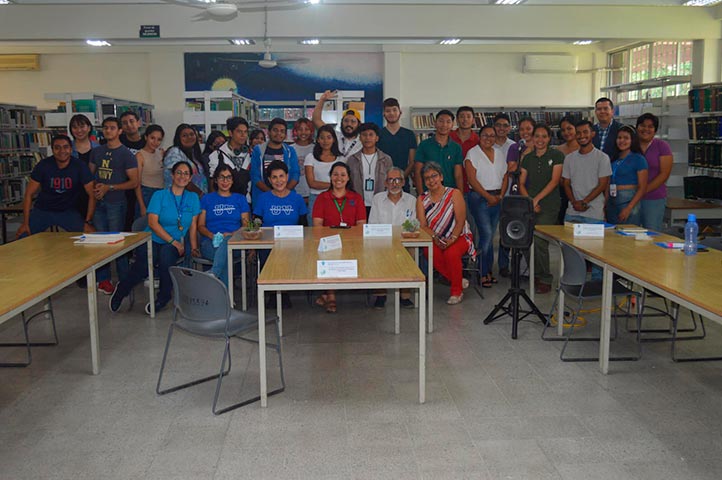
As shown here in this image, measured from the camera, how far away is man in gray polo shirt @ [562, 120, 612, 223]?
588cm

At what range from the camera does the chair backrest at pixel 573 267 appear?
4.25m

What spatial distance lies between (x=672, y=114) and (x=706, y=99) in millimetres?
1121

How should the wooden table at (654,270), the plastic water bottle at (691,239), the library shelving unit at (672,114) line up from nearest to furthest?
the wooden table at (654,270) → the plastic water bottle at (691,239) → the library shelving unit at (672,114)

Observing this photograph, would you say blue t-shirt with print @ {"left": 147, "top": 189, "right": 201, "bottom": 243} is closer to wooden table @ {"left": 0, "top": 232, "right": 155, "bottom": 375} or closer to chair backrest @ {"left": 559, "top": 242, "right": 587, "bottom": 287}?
wooden table @ {"left": 0, "top": 232, "right": 155, "bottom": 375}

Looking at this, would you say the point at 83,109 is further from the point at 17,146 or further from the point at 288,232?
the point at 288,232

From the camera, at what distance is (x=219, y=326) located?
359 centimetres

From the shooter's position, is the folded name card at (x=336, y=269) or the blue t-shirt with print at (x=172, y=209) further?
the blue t-shirt with print at (x=172, y=209)

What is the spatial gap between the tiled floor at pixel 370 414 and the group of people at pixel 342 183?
40.3 inches

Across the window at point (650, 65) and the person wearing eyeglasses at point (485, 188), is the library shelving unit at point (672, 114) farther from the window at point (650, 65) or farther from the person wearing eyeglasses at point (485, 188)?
the person wearing eyeglasses at point (485, 188)

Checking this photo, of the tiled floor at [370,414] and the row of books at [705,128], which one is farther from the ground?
the row of books at [705,128]

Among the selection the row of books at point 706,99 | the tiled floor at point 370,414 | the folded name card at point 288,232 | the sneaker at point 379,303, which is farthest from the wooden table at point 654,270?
the row of books at point 706,99

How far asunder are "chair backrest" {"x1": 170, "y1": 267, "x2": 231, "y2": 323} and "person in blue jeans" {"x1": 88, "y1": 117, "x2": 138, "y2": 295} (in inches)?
103

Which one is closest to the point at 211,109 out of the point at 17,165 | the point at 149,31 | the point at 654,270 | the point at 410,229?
the point at 149,31

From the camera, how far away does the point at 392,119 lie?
638 cm
